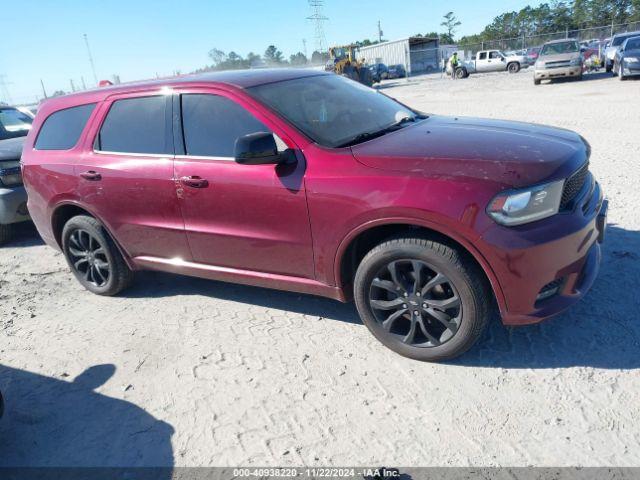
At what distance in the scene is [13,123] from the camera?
320 inches

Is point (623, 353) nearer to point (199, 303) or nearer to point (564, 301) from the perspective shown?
point (564, 301)

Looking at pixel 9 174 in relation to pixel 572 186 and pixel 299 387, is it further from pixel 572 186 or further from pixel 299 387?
pixel 572 186

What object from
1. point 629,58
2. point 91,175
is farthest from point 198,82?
point 629,58

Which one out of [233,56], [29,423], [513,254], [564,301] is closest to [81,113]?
[29,423]

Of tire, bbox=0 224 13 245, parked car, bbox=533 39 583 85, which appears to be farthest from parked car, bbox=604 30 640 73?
tire, bbox=0 224 13 245

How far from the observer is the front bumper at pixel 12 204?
616cm

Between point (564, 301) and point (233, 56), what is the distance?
241ft

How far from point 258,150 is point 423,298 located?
135 centimetres

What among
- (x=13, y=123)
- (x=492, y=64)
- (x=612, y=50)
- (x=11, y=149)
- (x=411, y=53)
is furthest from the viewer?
(x=411, y=53)

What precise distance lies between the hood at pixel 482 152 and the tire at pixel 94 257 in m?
2.54

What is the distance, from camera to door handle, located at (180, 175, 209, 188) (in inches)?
139

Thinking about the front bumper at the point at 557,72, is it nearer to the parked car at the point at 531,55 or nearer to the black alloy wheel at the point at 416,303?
the parked car at the point at 531,55

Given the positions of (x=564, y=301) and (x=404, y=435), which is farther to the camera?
(x=564, y=301)

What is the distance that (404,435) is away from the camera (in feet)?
Result: 8.38
